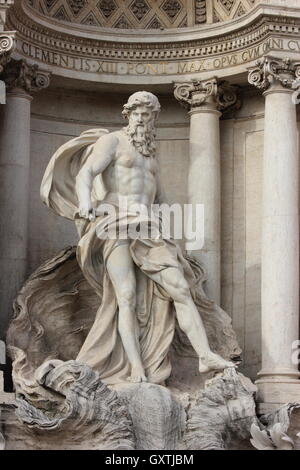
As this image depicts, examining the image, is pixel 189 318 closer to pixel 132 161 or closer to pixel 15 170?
pixel 132 161

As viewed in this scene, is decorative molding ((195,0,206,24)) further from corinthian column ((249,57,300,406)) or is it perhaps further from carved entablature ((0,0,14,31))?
carved entablature ((0,0,14,31))

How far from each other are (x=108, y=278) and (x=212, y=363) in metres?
1.50

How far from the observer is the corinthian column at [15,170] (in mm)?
20000

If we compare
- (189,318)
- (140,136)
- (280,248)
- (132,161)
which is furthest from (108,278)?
(280,248)

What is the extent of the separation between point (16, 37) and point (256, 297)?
13.8 ft

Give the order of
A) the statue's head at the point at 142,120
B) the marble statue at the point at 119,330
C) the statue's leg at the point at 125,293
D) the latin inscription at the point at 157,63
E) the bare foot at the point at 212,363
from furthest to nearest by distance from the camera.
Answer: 1. the latin inscription at the point at 157,63
2. the statue's head at the point at 142,120
3. the statue's leg at the point at 125,293
4. the bare foot at the point at 212,363
5. the marble statue at the point at 119,330

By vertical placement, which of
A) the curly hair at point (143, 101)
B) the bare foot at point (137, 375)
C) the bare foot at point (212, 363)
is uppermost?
the curly hair at point (143, 101)

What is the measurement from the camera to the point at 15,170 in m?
20.2

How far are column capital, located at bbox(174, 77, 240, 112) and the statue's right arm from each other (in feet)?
5.98

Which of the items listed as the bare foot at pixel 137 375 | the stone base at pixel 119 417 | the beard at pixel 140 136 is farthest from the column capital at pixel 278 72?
the bare foot at pixel 137 375

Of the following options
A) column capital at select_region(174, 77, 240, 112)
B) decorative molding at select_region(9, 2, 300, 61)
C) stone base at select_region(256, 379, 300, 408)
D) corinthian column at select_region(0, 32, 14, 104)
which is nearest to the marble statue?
stone base at select_region(256, 379, 300, 408)

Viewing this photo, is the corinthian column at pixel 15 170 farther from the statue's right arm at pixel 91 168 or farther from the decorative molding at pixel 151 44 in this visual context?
the statue's right arm at pixel 91 168

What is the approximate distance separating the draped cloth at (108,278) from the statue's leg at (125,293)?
99mm
